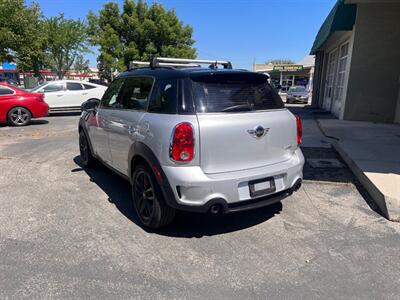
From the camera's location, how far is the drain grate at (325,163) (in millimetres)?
6336

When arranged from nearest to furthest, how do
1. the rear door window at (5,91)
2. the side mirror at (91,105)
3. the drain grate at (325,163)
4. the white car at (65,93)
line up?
the side mirror at (91,105)
the drain grate at (325,163)
the rear door window at (5,91)
the white car at (65,93)

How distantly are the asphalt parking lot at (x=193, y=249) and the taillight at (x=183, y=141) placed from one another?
963 millimetres

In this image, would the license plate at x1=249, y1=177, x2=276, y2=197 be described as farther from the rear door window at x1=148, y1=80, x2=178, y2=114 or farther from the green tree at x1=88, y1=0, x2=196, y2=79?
the green tree at x1=88, y1=0, x2=196, y2=79

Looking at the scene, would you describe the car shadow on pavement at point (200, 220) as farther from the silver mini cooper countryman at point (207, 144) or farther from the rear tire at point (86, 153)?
the rear tire at point (86, 153)

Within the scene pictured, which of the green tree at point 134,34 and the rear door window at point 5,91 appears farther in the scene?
the green tree at point 134,34

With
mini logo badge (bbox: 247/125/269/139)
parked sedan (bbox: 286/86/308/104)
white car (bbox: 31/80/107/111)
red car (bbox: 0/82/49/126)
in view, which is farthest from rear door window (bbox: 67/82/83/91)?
parked sedan (bbox: 286/86/308/104)

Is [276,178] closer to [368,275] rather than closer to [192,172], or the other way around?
[192,172]

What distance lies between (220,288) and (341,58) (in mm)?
14011

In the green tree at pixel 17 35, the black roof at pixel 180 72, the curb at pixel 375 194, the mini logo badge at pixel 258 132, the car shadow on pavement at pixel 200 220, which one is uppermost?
the green tree at pixel 17 35

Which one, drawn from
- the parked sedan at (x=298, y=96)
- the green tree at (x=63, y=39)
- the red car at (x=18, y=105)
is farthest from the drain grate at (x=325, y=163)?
the green tree at (x=63, y=39)

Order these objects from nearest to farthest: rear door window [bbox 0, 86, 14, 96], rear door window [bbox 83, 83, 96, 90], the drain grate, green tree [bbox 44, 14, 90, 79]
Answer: the drain grate → rear door window [bbox 0, 86, 14, 96] → rear door window [bbox 83, 83, 96, 90] → green tree [bbox 44, 14, 90, 79]

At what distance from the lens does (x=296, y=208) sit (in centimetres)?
441

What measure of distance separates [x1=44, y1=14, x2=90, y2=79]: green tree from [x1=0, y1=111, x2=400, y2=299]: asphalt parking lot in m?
33.3

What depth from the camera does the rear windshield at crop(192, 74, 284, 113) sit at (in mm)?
3389
